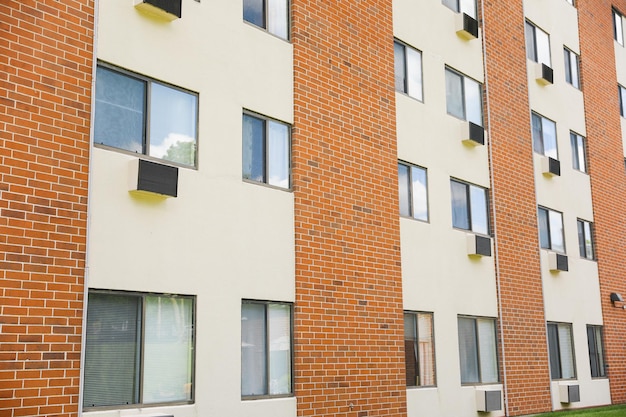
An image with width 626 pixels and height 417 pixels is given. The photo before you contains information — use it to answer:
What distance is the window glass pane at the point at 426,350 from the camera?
1509 centimetres

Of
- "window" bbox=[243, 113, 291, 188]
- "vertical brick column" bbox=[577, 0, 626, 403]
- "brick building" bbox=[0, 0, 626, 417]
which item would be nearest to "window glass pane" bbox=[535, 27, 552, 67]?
"brick building" bbox=[0, 0, 626, 417]

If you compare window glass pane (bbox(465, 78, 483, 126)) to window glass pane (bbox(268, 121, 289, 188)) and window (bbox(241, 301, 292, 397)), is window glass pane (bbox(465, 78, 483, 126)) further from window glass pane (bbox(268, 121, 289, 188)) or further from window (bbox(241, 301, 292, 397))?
window (bbox(241, 301, 292, 397))

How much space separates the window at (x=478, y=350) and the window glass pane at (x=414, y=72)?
4988 millimetres

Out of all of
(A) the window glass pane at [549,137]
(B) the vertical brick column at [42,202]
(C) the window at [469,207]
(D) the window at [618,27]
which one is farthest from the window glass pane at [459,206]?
(D) the window at [618,27]

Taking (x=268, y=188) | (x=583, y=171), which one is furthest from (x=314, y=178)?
(x=583, y=171)

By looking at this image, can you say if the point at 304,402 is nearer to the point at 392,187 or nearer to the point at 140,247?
the point at 140,247

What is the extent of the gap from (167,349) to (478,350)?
28.8 feet

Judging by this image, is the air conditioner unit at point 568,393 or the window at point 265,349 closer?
the window at point 265,349

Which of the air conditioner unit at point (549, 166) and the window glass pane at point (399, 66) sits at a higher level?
the window glass pane at point (399, 66)

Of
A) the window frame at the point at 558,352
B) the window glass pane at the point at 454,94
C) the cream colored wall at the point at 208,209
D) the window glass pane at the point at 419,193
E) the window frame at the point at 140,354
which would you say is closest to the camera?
the window frame at the point at 140,354

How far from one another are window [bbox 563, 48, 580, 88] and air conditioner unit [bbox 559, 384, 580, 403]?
30.1 ft

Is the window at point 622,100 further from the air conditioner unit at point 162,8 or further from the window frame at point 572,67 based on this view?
the air conditioner unit at point 162,8

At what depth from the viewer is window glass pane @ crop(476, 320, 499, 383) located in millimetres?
16922

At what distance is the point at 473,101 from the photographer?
60.6 feet
